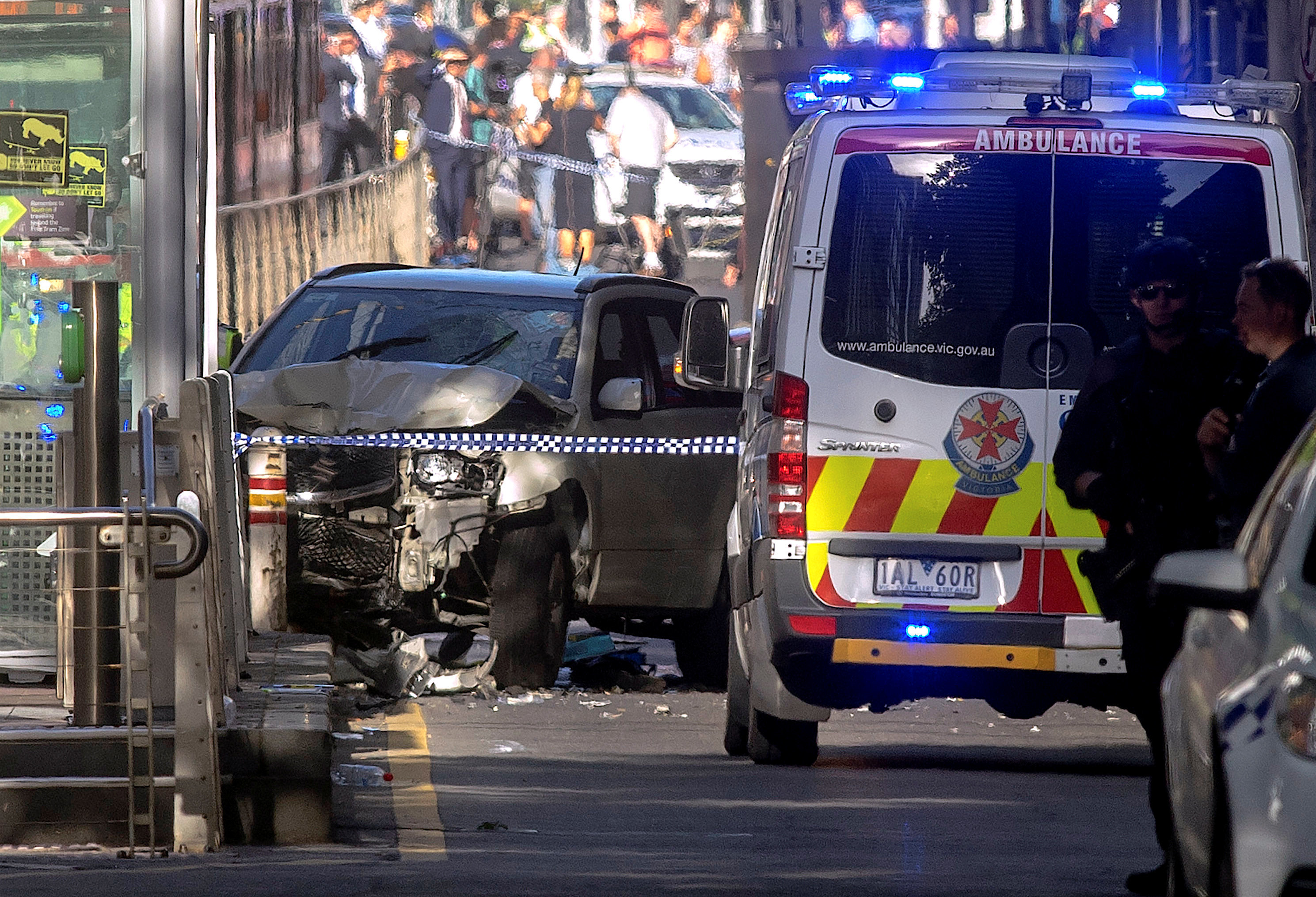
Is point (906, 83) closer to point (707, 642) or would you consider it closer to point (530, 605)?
point (530, 605)

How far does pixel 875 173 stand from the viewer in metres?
8.98

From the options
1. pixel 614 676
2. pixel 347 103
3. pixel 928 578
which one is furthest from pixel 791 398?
pixel 347 103

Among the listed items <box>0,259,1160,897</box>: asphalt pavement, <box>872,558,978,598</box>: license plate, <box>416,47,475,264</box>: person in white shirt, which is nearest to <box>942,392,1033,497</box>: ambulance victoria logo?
<box>872,558,978,598</box>: license plate

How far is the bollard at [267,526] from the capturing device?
11.5 metres

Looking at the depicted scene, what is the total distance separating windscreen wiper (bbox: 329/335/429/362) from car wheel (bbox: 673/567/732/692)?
5.76ft

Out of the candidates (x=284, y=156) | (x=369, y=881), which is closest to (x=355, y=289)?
(x=369, y=881)

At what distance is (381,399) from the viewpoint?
11672 millimetres

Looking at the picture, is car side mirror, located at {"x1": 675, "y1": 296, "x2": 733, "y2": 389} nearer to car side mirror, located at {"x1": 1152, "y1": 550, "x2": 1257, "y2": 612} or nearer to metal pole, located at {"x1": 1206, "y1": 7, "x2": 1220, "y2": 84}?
car side mirror, located at {"x1": 1152, "y1": 550, "x2": 1257, "y2": 612}

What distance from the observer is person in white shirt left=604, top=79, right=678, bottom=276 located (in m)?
26.2

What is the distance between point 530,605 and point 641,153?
49.0 feet

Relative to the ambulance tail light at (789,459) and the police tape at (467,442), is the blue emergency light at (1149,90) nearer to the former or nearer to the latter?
the ambulance tail light at (789,459)

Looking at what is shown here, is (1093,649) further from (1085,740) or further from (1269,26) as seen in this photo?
(1269,26)

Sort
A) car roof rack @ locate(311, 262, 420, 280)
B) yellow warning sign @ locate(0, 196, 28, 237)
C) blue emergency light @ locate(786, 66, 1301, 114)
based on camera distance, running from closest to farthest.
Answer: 1. blue emergency light @ locate(786, 66, 1301, 114)
2. yellow warning sign @ locate(0, 196, 28, 237)
3. car roof rack @ locate(311, 262, 420, 280)

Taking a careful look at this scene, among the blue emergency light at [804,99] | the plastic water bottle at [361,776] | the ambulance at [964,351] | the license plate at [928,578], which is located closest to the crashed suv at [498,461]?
the plastic water bottle at [361,776]
